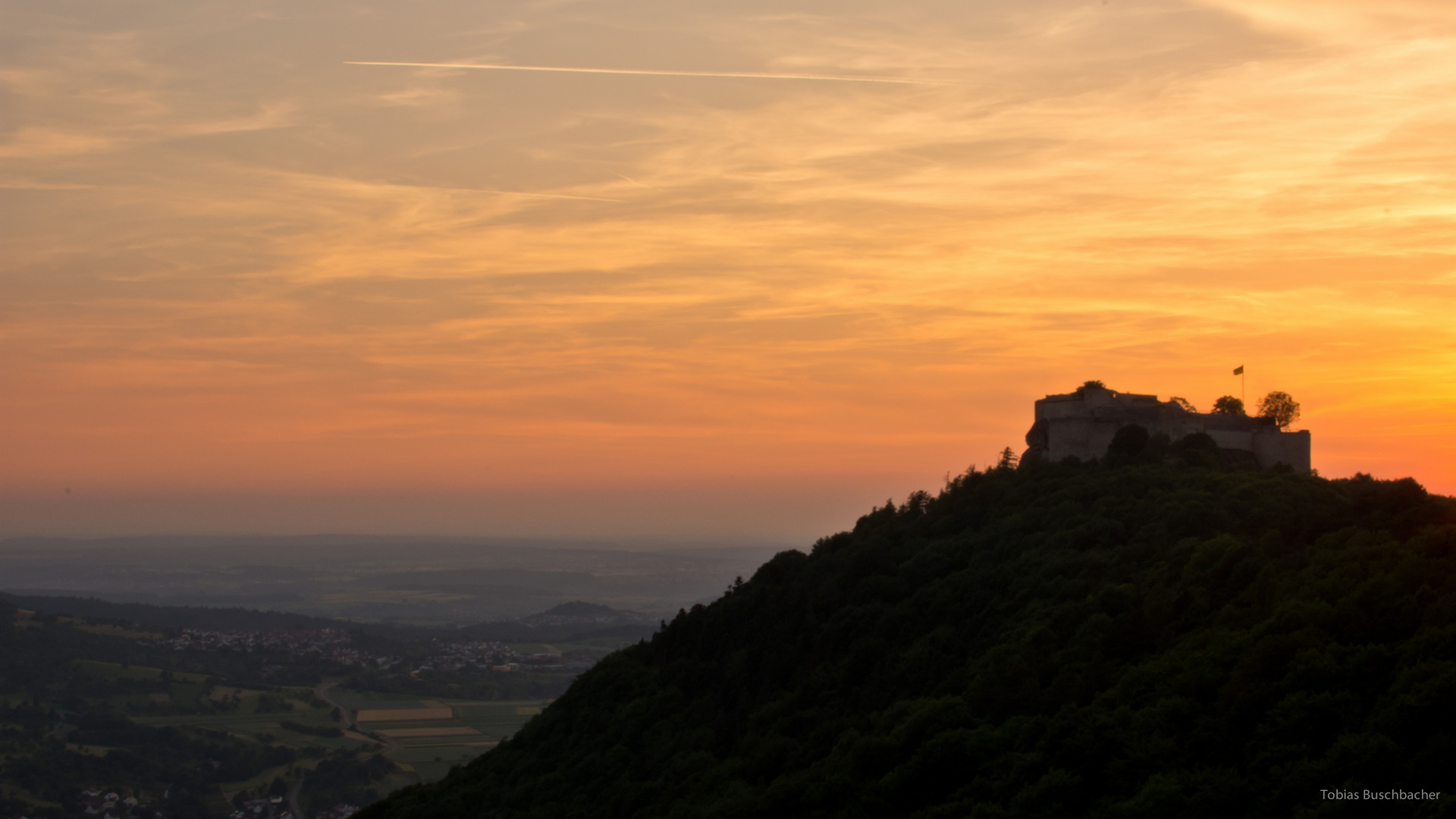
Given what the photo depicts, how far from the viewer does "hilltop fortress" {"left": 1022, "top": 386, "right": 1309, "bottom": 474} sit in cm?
5250

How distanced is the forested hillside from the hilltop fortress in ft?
7.31

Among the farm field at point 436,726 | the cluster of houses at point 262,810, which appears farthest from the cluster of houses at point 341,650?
the cluster of houses at point 262,810

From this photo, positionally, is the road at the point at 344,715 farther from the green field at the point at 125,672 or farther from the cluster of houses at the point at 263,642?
the cluster of houses at the point at 263,642

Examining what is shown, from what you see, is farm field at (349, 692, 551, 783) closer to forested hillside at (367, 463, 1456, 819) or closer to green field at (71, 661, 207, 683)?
green field at (71, 661, 207, 683)

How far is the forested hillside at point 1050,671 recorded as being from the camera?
22391 mm

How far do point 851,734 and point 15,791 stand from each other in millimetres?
85234

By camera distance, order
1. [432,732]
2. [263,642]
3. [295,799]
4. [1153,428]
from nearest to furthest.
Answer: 1. [1153,428]
2. [295,799]
3. [432,732]
4. [263,642]

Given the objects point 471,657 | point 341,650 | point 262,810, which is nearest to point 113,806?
point 262,810

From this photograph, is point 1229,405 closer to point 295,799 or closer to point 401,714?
point 295,799

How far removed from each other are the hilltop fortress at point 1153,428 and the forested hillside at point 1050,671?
2228mm

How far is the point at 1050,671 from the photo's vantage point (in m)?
30.3

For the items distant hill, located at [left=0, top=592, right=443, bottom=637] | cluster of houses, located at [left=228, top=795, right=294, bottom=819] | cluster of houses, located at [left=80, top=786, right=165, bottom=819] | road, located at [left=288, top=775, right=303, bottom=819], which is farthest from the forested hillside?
distant hill, located at [left=0, top=592, right=443, bottom=637]

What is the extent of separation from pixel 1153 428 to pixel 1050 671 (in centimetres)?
2474

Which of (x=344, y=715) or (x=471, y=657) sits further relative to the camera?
(x=471, y=657)
